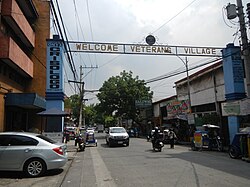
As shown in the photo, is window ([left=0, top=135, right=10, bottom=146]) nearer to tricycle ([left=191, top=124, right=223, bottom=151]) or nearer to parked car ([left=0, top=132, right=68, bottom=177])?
parked car ([left=0, top=132, right=68, bottom=177])

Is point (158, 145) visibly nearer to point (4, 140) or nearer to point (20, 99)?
point (20, 99)

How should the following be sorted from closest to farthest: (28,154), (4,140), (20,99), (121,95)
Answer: (28,154), (4,140), (20,99), (121,95)

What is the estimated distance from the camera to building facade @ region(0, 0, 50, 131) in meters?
16.8

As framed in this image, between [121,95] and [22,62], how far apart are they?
78.3 ft

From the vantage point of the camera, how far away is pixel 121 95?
42.5 meters

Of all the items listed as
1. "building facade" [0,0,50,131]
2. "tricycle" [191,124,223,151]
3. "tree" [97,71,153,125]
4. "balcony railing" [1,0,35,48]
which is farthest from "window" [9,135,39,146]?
"tree" [97,71,153,125]

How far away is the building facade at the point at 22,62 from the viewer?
659 inches

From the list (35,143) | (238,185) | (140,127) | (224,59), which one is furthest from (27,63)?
(140,127)

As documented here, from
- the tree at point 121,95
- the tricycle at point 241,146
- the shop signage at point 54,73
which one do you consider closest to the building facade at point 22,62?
the shop signage at point 54,73

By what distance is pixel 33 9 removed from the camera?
2222 centimetres

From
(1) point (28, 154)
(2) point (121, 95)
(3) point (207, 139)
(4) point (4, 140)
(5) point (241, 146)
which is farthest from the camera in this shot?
(2) point (121, 95)

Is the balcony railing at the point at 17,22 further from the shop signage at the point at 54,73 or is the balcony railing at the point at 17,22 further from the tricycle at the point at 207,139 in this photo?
the tricycle at the point at 207,139

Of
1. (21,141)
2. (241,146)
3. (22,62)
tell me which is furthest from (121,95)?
(21,141)

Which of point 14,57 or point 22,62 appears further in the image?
point 22,62
